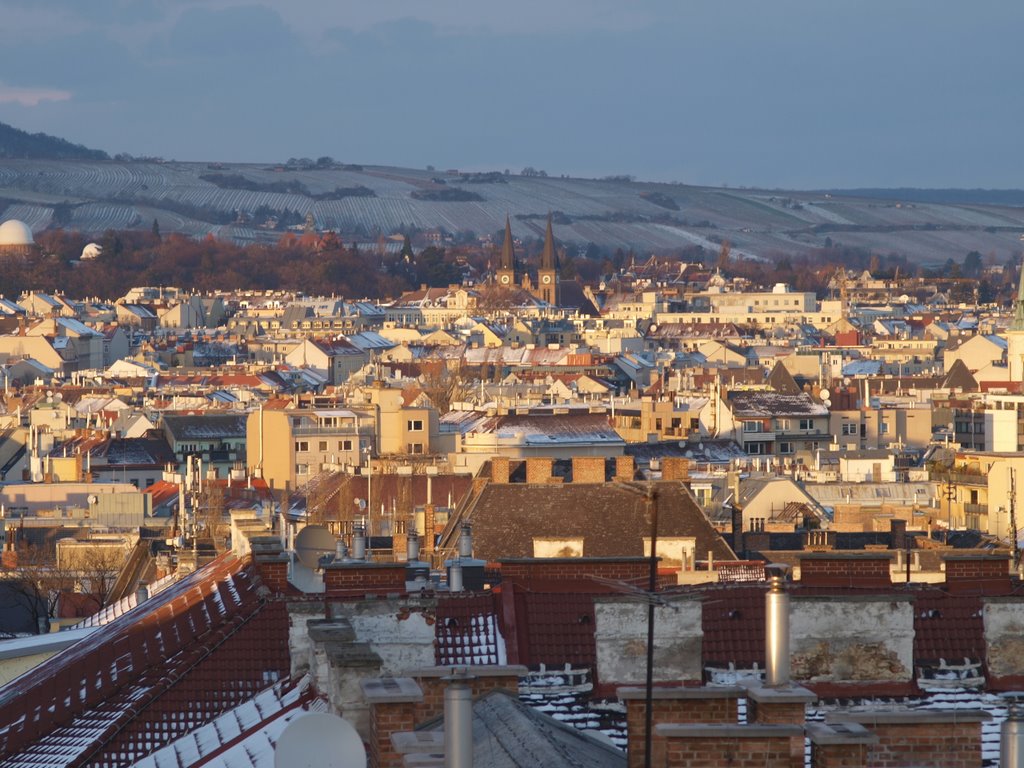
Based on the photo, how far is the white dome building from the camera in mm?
180625

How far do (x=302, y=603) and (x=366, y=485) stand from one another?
2639 centimetres

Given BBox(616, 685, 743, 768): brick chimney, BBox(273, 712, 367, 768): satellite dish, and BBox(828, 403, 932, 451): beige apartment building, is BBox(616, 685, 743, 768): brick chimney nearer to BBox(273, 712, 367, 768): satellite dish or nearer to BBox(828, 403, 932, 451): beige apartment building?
BBox(273, 712, 367, 768): satellite dish

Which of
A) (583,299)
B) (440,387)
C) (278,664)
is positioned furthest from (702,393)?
(583,299)

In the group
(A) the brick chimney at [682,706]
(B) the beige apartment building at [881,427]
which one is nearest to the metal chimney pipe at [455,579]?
(A) the brick chimney at [682,706]

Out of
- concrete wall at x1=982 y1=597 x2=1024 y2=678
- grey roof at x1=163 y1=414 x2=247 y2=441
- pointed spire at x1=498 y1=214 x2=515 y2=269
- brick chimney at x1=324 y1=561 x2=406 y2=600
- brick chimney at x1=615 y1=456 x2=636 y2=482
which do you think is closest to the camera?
concrete wall at x1=982 y1=597 x2=1024 y2=678

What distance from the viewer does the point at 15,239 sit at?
18625 centimetres

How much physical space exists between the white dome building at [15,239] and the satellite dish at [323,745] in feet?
570

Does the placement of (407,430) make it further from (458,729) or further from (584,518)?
(458,729)

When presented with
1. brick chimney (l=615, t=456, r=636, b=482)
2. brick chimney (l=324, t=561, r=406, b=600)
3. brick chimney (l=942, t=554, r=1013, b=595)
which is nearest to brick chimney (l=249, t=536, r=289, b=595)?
brick chimney (l=324, t=561, r=406, b=600)

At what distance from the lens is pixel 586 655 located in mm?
10188

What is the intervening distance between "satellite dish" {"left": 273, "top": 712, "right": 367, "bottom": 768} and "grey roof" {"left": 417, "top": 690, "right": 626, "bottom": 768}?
565 mm

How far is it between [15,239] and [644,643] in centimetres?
17963

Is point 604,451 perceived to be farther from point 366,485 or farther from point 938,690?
point 938,690

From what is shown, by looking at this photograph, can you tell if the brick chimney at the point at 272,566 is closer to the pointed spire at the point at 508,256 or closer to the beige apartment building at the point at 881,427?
the beige apartment building at the point at 881,427
